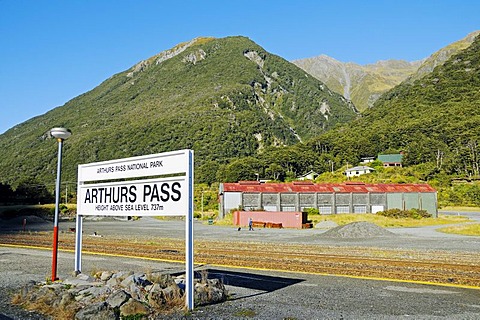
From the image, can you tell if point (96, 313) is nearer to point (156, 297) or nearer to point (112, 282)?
point (156, 297)

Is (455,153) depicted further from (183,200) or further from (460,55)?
(183,200)

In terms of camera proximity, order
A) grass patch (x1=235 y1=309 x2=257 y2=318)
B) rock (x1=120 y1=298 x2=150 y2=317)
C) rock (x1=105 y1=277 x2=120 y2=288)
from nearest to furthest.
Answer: rock (x1=120 y1=298 x2=150 y2=317), grass patch (x1=235 y1=309 x2=257 y2=318), rock (x1=105 y1=277 x2=120 y2=288)

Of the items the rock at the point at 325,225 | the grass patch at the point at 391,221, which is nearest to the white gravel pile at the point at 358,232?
the rock at the point at 325,225

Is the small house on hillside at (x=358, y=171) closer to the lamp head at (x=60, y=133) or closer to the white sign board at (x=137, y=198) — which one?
the white sign board at (x=137, y=198)

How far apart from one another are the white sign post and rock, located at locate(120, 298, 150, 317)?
87 cm

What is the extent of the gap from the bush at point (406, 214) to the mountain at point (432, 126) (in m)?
47.5

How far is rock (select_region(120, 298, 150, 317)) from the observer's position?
7746mm

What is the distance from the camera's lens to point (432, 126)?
410 feet

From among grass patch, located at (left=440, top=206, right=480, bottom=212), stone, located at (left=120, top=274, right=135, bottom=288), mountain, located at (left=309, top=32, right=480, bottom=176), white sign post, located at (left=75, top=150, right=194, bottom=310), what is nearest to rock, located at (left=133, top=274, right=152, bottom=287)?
stone, located at (left=120, top=274, right=135, bottom=288)

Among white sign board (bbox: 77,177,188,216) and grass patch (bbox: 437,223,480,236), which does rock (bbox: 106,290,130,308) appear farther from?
grass patch (bbox: 437,223,480,236)

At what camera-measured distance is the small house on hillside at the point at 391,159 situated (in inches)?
4481

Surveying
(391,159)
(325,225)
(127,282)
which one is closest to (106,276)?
(127,282)

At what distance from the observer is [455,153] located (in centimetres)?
10931

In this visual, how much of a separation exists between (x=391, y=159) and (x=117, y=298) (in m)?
115
